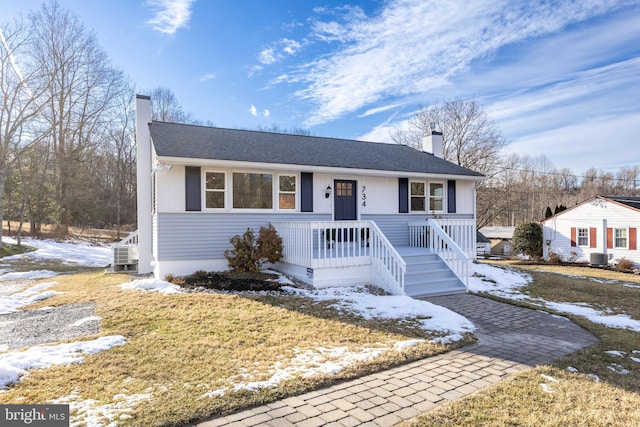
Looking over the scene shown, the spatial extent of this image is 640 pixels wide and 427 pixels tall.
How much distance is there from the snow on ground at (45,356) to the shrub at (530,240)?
27.7 meters

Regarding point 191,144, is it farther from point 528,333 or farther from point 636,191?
point 636,191

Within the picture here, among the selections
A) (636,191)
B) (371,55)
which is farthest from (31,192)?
(636,191)

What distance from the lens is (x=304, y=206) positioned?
1070 centimetres

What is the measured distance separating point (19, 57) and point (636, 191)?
64.9m

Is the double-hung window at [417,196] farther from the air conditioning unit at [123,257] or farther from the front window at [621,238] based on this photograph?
the front window at [621,238]

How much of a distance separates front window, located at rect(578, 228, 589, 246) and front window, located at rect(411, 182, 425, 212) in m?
17.2

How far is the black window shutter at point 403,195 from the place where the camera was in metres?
12.1

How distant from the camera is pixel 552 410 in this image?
3.05 m

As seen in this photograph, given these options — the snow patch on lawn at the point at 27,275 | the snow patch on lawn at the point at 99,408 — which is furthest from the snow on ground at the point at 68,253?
the snow patch on lawn at the point at 99,408

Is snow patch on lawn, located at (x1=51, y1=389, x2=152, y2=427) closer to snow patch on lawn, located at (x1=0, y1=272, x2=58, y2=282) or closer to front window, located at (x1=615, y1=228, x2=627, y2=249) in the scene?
snow patch on lawn, located at (x1=0, y1=272, x2=58, y2=282)

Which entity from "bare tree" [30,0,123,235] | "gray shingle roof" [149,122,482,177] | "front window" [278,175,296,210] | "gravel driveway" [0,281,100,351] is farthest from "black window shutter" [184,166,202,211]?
"bare tree" [30,0,123,235]

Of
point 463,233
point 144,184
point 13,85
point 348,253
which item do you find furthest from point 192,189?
point 13,85

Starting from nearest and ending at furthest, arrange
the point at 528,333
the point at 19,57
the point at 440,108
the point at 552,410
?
1. the point at 552,410
2. the point at 528,333
3. the point at 19,57
4. the point at 440,108

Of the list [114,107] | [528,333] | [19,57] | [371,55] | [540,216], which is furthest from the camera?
[540,216]
